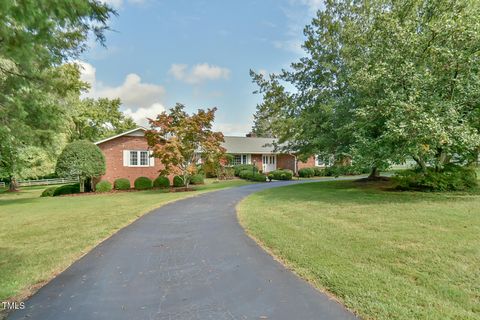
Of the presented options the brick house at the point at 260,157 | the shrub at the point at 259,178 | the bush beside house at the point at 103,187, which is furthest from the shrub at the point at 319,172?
the bush beside house at the point at 103,187

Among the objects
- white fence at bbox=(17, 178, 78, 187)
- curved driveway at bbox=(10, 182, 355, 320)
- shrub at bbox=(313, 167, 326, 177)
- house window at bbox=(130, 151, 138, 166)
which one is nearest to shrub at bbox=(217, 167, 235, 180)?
house window at bbox=(130, 151, 138, 166)

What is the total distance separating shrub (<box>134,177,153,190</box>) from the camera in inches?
840

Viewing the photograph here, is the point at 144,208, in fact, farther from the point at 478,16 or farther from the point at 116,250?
the point at 478,16

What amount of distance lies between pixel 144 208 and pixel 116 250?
5302 mm

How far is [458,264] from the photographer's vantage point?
4.55 m

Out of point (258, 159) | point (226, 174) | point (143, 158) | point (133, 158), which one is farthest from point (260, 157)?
point (133, 158)

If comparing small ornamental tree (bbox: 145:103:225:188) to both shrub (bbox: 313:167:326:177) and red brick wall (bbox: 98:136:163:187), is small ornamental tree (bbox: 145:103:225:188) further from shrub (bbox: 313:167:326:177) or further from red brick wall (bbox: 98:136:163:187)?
shrub (bbox: 313:167:326:177)

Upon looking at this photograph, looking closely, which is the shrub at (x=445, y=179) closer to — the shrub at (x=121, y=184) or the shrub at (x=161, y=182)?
the shrub at (x=161, y=182)

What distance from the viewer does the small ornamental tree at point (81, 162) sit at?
19.7m

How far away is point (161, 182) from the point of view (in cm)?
2183

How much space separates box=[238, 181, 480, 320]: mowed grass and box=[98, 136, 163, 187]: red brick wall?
15.5 meters

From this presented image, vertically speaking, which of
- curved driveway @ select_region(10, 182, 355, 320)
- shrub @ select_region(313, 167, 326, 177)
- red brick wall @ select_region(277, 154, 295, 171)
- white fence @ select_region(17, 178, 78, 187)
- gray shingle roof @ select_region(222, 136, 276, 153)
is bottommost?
curved driveway @ select_region(10, 182, 355, 320)

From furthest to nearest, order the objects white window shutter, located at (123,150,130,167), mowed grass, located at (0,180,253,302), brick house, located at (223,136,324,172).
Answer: brick house, located at (223,136,324,172)
white window shutter, located at (123,150,130,167)
mowed grass, located at (0,180,253,302)

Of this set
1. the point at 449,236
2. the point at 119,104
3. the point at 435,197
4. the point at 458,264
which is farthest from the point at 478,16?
the point at 119,104
